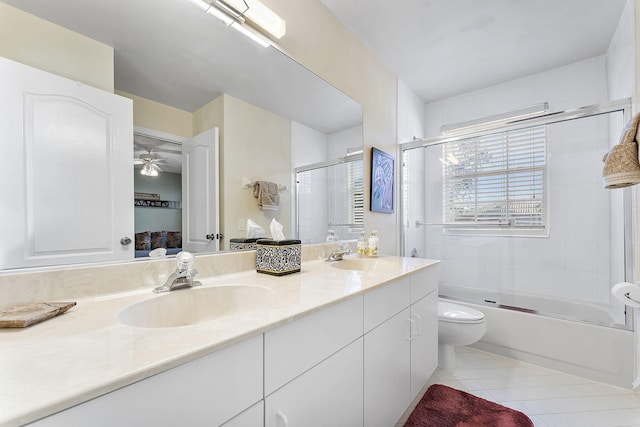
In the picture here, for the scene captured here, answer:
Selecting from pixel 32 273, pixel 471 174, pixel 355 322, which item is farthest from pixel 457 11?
pixel 32 273

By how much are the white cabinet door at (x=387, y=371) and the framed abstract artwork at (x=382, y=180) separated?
1038mm

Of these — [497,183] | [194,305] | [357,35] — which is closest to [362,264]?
[194,305]

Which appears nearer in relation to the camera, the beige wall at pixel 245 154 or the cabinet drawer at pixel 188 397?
the cabinet drawer at pixel 188 397

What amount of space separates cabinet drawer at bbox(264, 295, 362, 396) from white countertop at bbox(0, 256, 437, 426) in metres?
0.04

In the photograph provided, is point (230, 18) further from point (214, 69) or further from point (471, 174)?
Result: point (471, 174)

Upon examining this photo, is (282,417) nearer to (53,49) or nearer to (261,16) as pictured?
(53,49)

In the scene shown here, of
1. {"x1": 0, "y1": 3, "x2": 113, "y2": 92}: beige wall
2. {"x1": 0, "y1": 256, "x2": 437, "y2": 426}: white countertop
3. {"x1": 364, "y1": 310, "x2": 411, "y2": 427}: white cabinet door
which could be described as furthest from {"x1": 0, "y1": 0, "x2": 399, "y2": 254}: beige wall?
{"x1": 364, "y1": 310, "x2": 411, "y2": 427}: white cabinet door

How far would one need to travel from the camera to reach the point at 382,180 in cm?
227

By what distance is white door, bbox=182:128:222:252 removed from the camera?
1073mm

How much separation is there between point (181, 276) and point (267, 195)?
61 cm

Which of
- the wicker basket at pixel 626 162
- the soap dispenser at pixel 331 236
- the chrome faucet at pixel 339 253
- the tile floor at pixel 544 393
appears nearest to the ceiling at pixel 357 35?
the soap dispenser at pixel 331 236

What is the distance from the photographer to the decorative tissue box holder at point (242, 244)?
1248 mm

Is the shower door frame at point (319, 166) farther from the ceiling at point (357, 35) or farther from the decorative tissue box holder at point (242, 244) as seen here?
the decorative tissue box holder at point (242, 244)

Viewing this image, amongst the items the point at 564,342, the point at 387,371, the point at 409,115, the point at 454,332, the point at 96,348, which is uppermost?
the point at 409,115
